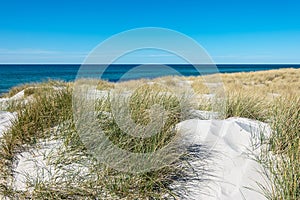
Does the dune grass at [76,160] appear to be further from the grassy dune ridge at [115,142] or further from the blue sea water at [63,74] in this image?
the blue sea water at [63,74]

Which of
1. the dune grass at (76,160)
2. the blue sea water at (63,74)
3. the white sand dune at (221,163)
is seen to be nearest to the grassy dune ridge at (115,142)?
the dune grass at (76,160)

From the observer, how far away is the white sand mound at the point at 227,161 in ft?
7.61

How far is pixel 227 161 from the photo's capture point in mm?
2791

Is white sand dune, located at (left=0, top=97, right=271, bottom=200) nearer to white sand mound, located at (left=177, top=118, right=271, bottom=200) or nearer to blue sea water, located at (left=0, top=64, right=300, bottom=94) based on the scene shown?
white sand mound, located at (left=177, top=118, right=271, bottom=200)

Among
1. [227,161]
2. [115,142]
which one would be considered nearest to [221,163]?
[227,161]

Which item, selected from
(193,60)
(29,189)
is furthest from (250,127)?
→ (29,189)

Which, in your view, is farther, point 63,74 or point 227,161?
point 63,74

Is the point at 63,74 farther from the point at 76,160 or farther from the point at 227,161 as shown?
the point at 227,161

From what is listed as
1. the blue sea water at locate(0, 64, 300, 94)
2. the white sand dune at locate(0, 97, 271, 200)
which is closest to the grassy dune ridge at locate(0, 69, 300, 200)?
the white sand dune at locate(0, 97, 271, 200)

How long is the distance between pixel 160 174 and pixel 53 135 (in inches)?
55.4

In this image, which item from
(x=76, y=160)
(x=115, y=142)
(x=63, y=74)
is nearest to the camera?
(x=76, y=160)

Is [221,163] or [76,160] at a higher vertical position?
[76,160]

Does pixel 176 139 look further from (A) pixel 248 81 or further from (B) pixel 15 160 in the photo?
(A) pixel 248 81

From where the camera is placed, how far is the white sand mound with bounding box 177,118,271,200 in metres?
2.32
